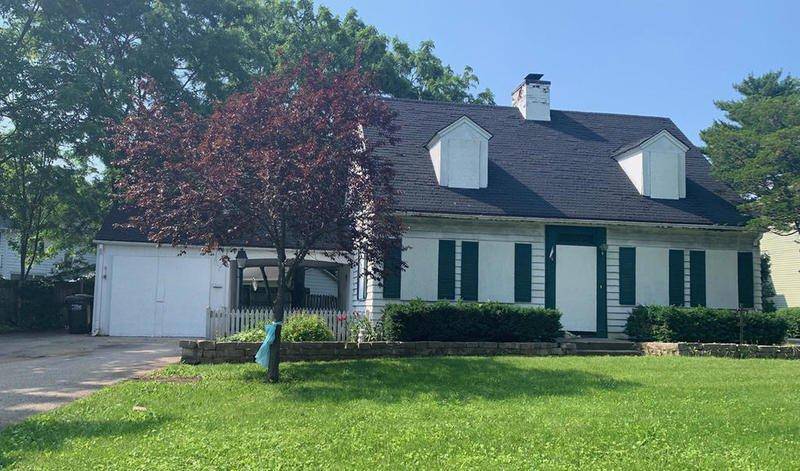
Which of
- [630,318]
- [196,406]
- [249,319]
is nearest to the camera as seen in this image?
[196,406]

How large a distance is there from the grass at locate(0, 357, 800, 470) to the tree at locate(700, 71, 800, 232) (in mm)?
5690

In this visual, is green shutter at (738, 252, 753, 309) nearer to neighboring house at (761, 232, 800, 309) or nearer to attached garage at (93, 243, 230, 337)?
attached garage at (93, 243, 230, 337)

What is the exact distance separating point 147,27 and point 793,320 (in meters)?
23.8

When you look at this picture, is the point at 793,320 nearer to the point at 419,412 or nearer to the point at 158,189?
Result: the point at 419,412

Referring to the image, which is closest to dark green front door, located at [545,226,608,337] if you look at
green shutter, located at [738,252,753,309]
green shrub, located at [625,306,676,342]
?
green shrub, located at [625,306,676,342]

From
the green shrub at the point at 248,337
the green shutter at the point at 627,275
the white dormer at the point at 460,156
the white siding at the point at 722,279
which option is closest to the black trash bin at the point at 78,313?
the green shrub at the point at 248,337

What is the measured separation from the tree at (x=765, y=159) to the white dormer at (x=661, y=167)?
1.11 metres

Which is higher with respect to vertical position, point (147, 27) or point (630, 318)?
point (147, 27)

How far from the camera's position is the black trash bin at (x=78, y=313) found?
2203cm

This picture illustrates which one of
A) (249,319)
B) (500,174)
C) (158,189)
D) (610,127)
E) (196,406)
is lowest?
(196,406)

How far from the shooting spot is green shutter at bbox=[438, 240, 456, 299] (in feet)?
54.1

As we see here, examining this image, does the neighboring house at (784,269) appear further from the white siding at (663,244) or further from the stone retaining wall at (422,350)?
the stone retaining wall at (422,350)

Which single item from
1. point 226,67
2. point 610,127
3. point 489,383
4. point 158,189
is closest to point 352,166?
point 158,189

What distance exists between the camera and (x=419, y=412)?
822 cm
